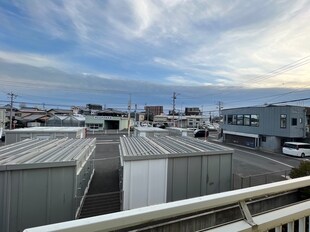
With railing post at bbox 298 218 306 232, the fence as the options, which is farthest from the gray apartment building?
railing post at bbox 298 218 306 232

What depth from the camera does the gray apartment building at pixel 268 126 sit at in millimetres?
27422

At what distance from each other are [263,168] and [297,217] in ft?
66.6

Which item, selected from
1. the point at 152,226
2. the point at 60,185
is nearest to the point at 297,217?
the point at 152,226

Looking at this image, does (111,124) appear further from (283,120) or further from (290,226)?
(290,226)

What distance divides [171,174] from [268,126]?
23246mm

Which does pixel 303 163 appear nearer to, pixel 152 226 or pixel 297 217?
pixel 297 217

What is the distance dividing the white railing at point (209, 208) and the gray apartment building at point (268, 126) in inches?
1131

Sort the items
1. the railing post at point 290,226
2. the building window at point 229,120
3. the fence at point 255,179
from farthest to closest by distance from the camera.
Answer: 1. the building window at point 229,120
2. the fence at point 255,179
3. the railing post at point 290,226

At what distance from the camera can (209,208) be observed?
1498 millimetres

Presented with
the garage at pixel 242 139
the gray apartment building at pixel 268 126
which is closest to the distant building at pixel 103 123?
the garage at pixel 242 139

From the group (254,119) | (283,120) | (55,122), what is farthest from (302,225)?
(55,122)

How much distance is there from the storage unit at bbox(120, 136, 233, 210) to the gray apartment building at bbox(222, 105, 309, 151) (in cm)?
1919

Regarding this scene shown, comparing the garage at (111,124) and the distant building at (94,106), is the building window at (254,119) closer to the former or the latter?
the garage at (111,124)

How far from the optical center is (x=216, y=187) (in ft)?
38.2
